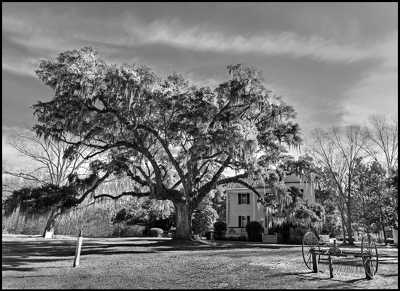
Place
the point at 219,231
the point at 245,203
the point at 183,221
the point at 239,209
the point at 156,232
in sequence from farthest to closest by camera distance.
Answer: the point at 245,203 → the point at 239,209 → the point at 156,232 → the point at 219,231 → the point at 183,221

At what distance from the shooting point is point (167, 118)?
70.3 ft

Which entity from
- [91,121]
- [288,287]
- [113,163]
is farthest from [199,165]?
[288,287]

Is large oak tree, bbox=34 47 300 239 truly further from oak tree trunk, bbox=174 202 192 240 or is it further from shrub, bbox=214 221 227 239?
shrub, bbox=214 221 227 239

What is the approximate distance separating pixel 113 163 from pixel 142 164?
9.57ft

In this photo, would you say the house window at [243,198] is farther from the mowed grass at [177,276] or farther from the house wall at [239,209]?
the mowed grass at [177,276]

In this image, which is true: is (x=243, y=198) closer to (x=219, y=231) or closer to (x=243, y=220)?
(x=243, y=220)

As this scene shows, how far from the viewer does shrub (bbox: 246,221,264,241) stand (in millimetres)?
32250

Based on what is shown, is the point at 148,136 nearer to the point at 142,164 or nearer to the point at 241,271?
the point at 142,164

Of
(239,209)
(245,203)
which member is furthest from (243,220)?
(245,203)

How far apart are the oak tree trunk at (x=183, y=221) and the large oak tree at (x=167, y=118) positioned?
0.07 m

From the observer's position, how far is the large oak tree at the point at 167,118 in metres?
19.0

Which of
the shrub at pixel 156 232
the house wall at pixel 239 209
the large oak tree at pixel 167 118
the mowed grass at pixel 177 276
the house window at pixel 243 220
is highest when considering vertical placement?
the large oak tree at pixel 167 118

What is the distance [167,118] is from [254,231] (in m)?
16.3

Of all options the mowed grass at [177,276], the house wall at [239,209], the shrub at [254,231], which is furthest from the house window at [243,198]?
the mowed grass at [177,276]
